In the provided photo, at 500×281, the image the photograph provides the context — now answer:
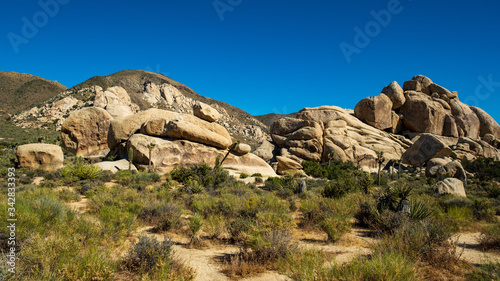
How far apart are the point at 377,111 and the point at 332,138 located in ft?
39.6

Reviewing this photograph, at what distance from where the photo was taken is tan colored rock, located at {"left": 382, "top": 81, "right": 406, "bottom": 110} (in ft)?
161

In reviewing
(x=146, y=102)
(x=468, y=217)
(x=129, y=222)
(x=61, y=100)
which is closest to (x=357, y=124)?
(x=468, y=217)

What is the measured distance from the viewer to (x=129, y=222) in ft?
25.0

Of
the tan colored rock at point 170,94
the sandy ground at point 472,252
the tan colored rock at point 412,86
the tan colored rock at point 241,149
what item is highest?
the tan colored rock at point 170,94

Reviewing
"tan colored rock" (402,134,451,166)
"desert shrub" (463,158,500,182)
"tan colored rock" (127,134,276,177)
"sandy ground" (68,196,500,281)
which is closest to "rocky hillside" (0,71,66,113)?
"tan colored rock" (127,134,276,177)

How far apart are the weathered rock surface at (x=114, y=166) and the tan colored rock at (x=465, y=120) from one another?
55.1 m

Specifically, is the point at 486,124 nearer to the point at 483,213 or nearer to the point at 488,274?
the point at 483,213

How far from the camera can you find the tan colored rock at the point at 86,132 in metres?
26.2

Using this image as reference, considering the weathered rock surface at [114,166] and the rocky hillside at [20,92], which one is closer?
the weathered rock surface at [114,166]

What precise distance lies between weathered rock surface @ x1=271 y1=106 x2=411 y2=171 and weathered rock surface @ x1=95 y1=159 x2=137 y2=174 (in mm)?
22616

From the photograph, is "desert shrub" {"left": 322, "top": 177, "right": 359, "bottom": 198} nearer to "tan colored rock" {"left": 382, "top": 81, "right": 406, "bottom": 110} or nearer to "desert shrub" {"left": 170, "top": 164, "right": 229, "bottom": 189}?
"desert shrub" {"left": 170, "top": 164, "right": 229, "bottom": 189}

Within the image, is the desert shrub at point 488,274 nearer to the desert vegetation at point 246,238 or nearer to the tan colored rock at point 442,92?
the desert vegetation at point 246,238

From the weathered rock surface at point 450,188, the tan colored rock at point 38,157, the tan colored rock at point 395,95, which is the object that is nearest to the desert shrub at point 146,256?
the weathered rock surface at point 450,188

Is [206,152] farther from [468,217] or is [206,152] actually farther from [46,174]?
[468,217]
